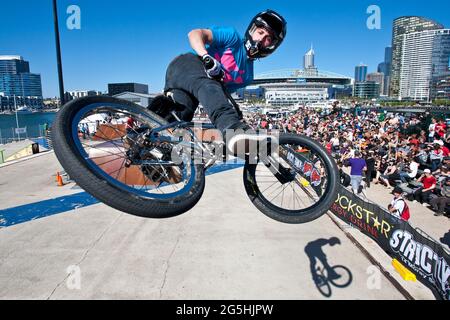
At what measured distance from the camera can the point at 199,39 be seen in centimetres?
267

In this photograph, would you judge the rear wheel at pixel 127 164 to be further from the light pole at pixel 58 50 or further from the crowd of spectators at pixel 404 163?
the light pole at pixel 58 50

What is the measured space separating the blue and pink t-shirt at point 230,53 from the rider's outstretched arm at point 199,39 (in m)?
0.10

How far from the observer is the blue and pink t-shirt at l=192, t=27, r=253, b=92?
9.60 feet

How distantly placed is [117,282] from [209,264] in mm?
2264

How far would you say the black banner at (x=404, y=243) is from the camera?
5.79 metres

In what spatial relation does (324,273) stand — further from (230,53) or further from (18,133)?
(18,133)

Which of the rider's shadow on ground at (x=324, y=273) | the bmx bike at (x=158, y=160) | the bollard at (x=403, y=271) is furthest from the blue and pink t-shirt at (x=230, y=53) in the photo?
the bollard at (x=403, y=271)

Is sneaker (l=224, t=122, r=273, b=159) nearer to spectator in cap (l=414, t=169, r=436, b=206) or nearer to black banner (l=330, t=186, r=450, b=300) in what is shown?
black banner (l=330, t=186, r=450, b=300)

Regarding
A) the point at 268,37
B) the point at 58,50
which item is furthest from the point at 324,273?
the point at 58,50

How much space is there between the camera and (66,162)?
221 cm

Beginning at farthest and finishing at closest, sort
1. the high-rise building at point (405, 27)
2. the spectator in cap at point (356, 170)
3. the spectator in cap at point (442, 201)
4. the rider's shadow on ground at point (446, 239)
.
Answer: the high-rise building at point (405, 27)
the spectator in cap at point (356, 170)
the spectator in cap at point (442, 201)
the rider's shadow on ground at point (446, 239)

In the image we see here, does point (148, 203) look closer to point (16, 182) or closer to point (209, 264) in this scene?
point (209, 264)

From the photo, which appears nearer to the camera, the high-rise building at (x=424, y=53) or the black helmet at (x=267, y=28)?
the black helmet at (x=267, y=28)
